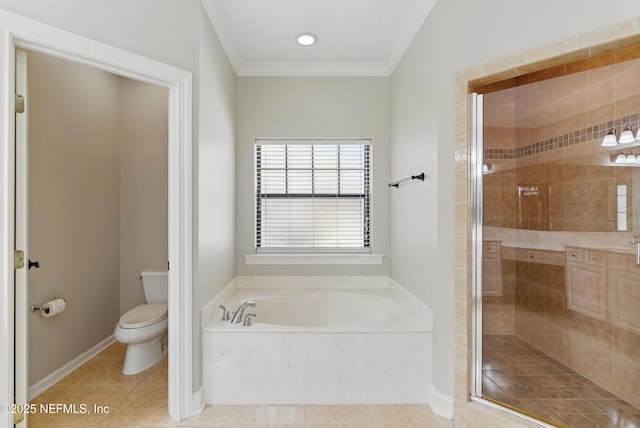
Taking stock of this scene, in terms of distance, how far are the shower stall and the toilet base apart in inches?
90.5

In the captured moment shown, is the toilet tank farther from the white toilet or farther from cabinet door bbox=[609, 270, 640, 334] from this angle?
cabinet door bbox=[609, 270, 640, 334]

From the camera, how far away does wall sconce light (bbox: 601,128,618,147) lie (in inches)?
75.4

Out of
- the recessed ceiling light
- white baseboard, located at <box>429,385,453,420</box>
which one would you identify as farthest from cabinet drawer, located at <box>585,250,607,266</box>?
the recessed ceiling light

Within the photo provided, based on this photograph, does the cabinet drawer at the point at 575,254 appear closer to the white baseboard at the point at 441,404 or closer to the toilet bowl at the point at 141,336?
the white baseboard at the point at 441,404

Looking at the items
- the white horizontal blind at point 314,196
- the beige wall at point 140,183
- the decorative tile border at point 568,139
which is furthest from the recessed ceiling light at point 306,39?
the decorative tile border at point 568,139

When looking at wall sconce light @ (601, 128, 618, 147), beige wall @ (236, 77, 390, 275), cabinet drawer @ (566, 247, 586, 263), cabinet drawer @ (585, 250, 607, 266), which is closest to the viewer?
wall sconce light @ (601, 128, 618, 147)

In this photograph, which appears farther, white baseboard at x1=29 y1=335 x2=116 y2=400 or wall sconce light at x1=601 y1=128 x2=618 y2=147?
white baseboard at x1=29 y1=335 x2=116 y2=400

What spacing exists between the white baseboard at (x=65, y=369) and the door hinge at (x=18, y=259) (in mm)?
1139

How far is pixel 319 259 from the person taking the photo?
3053mm

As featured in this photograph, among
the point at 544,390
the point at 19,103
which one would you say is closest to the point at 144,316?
the point at 19,103

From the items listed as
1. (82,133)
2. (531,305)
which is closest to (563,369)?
(531,305)

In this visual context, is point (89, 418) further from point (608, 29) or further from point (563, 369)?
point (608, 29)

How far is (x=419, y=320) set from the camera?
7.27ft

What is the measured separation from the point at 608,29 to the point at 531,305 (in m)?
1.69
